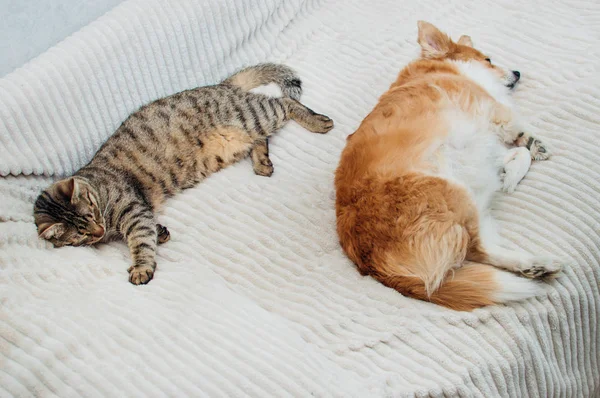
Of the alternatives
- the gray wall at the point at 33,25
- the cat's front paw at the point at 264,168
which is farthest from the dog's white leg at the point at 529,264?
the gray wall at the point at 33,25

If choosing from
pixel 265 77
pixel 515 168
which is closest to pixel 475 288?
pixel 515 168

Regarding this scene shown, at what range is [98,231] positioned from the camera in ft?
6.81

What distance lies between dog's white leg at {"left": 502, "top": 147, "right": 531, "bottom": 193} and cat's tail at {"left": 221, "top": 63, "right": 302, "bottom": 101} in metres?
1.07

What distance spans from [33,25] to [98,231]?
104 cm

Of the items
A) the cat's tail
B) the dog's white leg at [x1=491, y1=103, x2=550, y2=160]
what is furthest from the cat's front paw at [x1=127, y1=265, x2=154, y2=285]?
the dog's white leg at [x1=491, y1=103, x2=550, y2=160]

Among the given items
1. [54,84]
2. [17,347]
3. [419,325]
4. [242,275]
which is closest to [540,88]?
[419,325]

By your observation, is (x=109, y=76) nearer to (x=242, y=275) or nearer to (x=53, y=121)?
(x=53, y=121)

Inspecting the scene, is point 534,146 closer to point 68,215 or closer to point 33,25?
point 68,215

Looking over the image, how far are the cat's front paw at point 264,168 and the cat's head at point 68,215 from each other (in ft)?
2.25

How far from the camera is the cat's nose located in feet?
6.79

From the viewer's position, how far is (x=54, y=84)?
7.32ft

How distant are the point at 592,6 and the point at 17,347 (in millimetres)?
2963

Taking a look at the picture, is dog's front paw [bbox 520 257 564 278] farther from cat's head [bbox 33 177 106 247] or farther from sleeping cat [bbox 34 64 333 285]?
cat's head [bbox 33 177 106 247]

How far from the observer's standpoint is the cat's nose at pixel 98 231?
2.07 m
